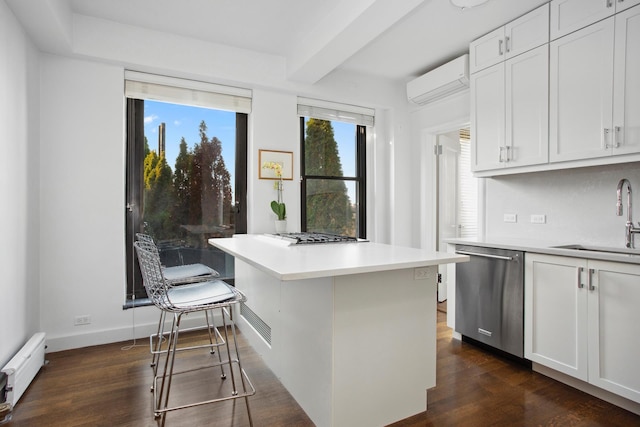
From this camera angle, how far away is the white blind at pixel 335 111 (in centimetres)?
389

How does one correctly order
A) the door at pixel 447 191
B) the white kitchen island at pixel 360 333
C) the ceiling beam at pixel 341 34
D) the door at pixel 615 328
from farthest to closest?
1. the door at pixel 447 191
2. the ceiling beam at pixel 341 34
3. the door at pixel 615 328
4. the white kitchen island at pixel 360 333

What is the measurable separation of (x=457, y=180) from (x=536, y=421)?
3.00m

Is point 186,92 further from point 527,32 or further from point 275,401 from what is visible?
point 527,32

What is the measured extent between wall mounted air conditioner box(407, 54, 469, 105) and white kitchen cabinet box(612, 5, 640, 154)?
1273 millimetres

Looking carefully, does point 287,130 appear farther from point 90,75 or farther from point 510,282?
point 510,282

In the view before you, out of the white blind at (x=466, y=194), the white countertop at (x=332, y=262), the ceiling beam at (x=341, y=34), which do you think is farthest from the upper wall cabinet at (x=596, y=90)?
the white blind at (x=466, y=194)

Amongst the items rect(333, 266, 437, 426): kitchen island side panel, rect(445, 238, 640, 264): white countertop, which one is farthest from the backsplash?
rect(333, 266, 437, 426): kitchen island side panel

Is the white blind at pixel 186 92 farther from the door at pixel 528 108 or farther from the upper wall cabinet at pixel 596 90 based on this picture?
the upper wall cabinet at pixel 596 90

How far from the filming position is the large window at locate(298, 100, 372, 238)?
4.00m

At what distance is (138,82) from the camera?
3.11m

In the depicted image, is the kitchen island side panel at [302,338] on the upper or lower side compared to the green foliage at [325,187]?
lower

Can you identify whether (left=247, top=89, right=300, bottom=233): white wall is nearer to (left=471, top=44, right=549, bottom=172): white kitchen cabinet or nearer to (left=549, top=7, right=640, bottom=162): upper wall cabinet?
(left=471, top=44, right=549, bottom=172): white kitchen cabinet

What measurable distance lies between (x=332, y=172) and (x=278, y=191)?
79 centimetres

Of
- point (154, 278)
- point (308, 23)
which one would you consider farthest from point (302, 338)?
point (308, 23)
